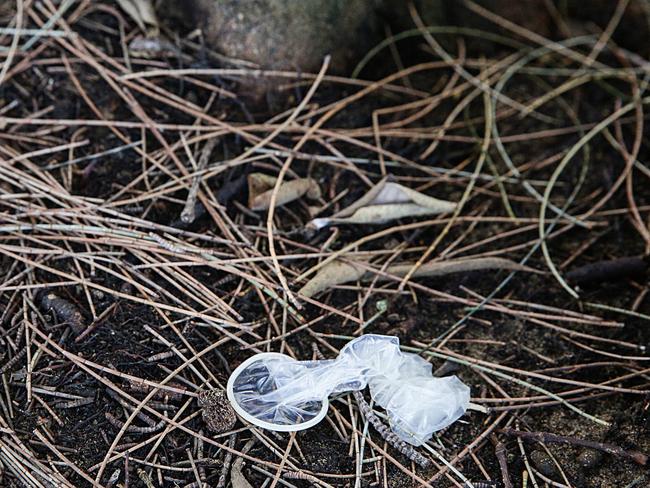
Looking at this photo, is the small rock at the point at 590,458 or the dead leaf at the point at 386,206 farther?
the dead leaf at the point at 386,206

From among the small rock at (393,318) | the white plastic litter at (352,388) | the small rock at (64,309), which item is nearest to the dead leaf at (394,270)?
the small rock at (393,318)

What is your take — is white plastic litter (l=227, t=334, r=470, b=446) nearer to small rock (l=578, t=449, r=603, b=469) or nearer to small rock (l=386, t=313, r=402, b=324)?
small rock (l=386, t=313, r=402, b=324)

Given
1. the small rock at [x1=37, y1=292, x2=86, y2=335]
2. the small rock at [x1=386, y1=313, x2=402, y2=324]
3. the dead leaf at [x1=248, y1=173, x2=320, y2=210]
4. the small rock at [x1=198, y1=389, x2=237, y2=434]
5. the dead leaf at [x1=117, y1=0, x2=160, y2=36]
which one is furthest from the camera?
the dead leaf at [x1=117, y1=0, x2=160, y2=36]

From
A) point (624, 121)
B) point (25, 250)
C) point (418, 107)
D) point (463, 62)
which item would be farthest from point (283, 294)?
point (624, 121)

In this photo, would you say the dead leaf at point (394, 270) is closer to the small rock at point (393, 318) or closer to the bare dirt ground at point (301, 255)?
the bare dirt ground at point (301, 255)

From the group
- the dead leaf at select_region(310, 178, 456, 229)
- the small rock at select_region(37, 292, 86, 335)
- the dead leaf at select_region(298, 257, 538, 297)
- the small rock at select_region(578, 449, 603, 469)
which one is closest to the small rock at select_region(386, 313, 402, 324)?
the dead leaf at select_region(298, 257, 538, 297)

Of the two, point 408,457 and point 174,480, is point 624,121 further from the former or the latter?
point 174,480

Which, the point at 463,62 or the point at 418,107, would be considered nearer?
the point at 418,107
